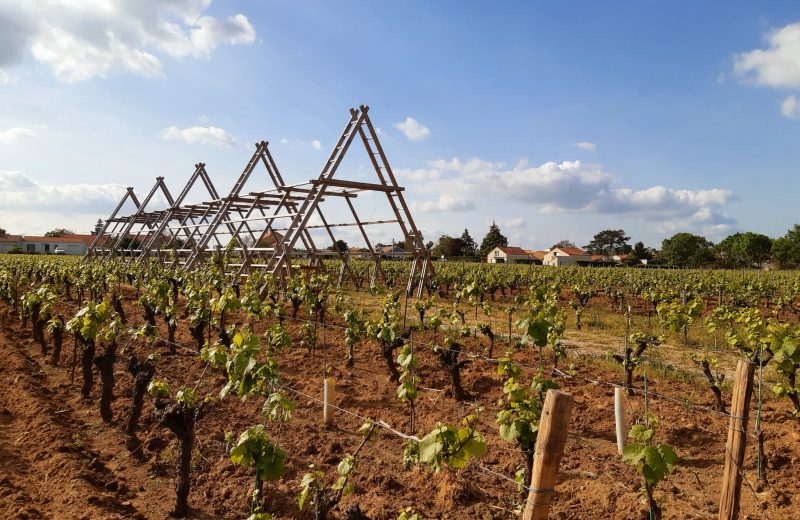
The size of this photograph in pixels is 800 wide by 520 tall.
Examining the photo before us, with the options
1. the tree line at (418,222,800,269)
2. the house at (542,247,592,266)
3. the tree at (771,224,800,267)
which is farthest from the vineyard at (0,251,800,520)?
the house at (542,247,592,266)

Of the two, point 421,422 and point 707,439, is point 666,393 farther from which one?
point 421,422

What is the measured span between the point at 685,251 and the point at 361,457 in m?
77.3

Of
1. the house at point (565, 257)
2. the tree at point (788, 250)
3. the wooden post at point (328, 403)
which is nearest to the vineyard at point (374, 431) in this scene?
the wooden post at point (328, 403)

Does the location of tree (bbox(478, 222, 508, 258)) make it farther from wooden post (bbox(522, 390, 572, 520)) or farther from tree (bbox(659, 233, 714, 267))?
wooden post (bbox(522, 390, 572, 520))

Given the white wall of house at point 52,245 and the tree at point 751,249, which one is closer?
the tree at point 751,249

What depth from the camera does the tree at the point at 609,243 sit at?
105062 mm

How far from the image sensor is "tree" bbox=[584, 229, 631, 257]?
10506 cm

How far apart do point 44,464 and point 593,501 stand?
15.4 ft

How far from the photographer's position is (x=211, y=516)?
3.92 meters

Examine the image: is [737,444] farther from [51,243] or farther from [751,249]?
[51,243]

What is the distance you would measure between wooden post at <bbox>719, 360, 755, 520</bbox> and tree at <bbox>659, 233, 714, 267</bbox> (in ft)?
243

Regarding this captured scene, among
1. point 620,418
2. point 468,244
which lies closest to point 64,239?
point 468,244

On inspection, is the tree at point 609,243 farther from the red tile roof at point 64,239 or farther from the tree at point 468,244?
the red tile roof at point 64,239

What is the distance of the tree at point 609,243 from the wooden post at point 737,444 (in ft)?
356
